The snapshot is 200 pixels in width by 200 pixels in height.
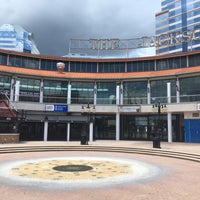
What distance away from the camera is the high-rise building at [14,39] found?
157375 millimetres

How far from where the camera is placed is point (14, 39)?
15875 centimetres

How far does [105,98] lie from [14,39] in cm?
14594

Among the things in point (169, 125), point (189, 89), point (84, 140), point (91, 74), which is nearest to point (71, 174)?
point (84, 140)

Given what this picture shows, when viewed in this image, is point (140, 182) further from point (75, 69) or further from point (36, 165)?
point (75, 69)

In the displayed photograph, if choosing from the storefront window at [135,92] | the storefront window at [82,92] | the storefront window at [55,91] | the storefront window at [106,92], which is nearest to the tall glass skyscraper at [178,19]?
the storefront window at [135,92]

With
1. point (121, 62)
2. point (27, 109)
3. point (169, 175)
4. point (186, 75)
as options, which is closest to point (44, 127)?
point (27, 109)

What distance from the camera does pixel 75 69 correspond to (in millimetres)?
34781

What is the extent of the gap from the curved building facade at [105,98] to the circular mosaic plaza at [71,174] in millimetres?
15417

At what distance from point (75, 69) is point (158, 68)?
12125 mm

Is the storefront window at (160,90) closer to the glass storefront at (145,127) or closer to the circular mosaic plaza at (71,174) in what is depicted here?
the glass storefront at (145,127)

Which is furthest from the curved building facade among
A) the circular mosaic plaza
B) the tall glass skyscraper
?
the tall glass skyscraper

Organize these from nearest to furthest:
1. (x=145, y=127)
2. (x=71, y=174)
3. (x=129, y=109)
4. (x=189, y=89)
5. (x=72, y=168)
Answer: (x=71, y=174) < (x=72, y=168) < (x=189, y=89) < (x=129, y=109) < (x=145, y=127)

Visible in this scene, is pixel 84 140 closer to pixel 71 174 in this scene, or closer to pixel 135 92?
pixel 135 92

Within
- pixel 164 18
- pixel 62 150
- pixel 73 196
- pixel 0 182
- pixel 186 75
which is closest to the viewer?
pixel 73 196
